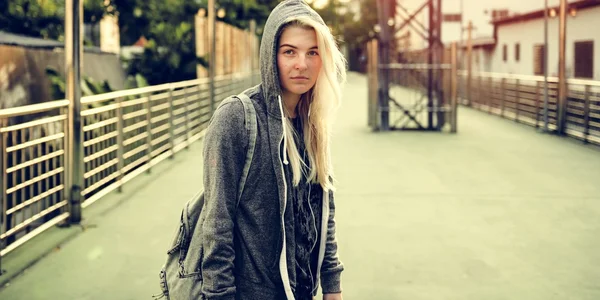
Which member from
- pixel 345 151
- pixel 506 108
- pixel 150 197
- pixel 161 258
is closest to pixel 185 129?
pixel 345 151

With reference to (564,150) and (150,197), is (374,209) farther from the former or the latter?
(564,150)

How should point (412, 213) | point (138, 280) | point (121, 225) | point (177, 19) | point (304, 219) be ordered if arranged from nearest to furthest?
point (304, 219), point (138, 280), point (121, 225), point (412, 213), point (177, 19)

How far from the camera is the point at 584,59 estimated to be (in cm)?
2308

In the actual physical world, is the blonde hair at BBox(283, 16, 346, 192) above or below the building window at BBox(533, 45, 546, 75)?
below

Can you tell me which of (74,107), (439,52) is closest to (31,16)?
(439,52)

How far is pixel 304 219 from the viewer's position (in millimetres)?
2250

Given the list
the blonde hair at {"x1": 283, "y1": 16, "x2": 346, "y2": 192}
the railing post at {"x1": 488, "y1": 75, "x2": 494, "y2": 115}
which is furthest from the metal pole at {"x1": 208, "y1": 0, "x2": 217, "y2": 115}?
the blonde hair at {"x1": 283, "y1": 16, "x2": 346, "y2": 192}

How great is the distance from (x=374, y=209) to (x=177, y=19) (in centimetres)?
1890

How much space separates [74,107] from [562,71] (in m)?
10.5

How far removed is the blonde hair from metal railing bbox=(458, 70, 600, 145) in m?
11.0

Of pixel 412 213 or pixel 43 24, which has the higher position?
pixel 43 24

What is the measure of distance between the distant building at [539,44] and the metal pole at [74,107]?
58.4 feet

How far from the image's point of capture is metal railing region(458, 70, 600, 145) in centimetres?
1328

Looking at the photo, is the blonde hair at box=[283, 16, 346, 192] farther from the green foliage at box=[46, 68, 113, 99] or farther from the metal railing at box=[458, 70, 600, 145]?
the metal railing at box=[458, 70, 600, 145]
